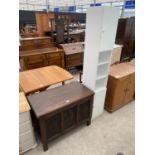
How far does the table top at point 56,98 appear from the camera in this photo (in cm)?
164

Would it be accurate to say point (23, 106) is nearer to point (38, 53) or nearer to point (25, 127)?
point (25, 127)

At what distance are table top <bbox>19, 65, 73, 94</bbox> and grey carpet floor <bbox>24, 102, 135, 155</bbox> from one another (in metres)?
0.88

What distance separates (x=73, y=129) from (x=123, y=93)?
3.92 ft

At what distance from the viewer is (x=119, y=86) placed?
2363mm

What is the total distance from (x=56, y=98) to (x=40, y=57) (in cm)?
203

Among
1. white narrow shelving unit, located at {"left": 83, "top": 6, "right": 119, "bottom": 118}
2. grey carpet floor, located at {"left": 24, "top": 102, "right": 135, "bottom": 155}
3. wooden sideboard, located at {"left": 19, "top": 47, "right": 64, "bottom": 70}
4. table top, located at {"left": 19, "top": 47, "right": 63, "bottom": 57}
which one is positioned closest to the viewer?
white narrow shelving unit, located at {"left": 83, "top": 6, "right": 119, "bottom": 118}

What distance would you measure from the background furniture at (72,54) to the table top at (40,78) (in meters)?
1.21

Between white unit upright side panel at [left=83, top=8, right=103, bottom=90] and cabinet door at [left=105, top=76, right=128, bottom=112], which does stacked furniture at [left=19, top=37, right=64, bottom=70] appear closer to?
white unit upright side panel at [left=83, top=8, right=103, bottom=90]

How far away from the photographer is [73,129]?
211cm

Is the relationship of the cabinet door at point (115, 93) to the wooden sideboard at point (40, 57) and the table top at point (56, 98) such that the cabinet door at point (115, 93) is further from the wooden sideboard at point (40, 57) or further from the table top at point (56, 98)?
the wooden sideboard at point (40, 57)

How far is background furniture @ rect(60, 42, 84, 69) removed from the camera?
12.8ft

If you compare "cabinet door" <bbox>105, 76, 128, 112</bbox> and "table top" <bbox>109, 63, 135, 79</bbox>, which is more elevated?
"table top" <bbox>109, 63, 135, 79</bbox>

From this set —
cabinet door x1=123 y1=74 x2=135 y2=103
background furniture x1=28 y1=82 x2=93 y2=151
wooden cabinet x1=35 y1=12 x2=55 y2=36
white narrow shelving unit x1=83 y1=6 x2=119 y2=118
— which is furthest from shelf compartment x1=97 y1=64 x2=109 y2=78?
wooden cabinet x1=35 y1=12 x2=55 y2=36

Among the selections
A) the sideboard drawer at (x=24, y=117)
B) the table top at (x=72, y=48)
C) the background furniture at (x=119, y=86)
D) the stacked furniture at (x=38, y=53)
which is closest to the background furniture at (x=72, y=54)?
the table top at (x=72, y=48)
